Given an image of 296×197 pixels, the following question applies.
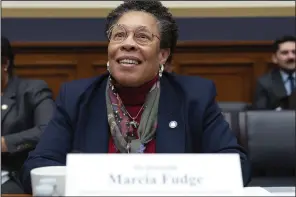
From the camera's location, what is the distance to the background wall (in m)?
4.66

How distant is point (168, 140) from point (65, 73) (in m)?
3.37

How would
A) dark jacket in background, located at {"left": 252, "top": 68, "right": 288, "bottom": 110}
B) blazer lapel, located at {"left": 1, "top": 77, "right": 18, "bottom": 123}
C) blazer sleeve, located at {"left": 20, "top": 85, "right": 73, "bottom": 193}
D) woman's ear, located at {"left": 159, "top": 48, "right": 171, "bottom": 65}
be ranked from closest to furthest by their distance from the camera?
blazer sleeve, located at {"left": 20, "top": 85, "right": 73, "bottom": 193}
woman's ear, located at {"left": 159, "top": 48, "right": 171, "bottom": 65}
blazer lapel, located at {"left": 1, "top": 77, "right": 18, "bottom": 123}
dark jacket in background, located at {"left": 252, "top": 68, "right": 288, "bottom": 110}

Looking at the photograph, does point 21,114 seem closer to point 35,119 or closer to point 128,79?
point 35,119

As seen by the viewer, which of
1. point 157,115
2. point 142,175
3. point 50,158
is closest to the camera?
point 142,175

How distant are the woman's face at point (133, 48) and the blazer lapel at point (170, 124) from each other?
0.29 ft

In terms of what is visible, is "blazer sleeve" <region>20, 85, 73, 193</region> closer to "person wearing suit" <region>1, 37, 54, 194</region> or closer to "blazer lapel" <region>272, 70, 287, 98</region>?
"person wearing suit" <region>1, 37, 54, 194</region>

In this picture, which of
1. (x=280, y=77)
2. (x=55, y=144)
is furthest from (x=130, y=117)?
(x=280, y=77)

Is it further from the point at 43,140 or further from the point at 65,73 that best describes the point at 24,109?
the point at 65,73

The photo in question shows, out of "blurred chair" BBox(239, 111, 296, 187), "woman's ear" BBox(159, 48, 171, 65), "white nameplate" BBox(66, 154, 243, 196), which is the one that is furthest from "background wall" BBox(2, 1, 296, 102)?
"white nameplate" BBox(66, 154, 243, 196)

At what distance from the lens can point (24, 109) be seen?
7.47 ft

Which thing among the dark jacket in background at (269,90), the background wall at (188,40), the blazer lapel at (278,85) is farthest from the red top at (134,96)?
the background wall at (188,40)

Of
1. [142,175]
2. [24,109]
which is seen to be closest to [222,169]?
[142,175]

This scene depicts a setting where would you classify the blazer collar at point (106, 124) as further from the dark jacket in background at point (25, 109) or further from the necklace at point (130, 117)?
the dark jacket in background at point (25, 109)

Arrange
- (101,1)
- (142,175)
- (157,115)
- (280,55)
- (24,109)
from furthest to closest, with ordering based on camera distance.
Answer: (101,1)
(280,55)
(24,109)
(157,115)
(142,175)
